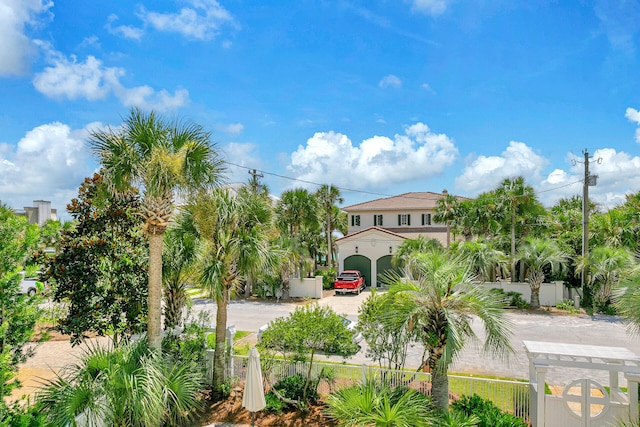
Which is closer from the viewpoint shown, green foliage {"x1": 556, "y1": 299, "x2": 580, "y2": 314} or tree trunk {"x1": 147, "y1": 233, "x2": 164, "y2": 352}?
tree trunk {"x1": 147, "y1": 233, "x2": 164, "y2": 352}

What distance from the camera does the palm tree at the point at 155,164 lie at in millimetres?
7762

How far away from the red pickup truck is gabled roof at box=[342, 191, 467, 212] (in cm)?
1070

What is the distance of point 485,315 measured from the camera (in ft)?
21.4

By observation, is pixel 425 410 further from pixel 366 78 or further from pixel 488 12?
pixel 366 78

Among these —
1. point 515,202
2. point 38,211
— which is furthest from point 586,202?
point 38,211

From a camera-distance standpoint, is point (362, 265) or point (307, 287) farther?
point (362, 265)

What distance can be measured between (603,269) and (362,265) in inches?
624

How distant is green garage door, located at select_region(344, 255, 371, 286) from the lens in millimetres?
30031

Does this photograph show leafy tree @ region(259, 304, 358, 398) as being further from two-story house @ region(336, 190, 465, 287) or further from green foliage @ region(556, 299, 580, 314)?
two-story house @ region(336, 190, 465, 287)

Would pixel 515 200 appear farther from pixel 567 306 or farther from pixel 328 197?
pixel 328 197

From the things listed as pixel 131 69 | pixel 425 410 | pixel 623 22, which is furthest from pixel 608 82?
pixel 131 69

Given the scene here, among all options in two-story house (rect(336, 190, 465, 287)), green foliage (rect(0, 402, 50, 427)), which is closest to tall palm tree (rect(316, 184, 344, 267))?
two-story house (rect(336, 190, 465, 287))

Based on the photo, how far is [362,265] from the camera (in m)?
30.2

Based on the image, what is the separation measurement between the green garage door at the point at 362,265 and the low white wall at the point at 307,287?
5973 millimetres
